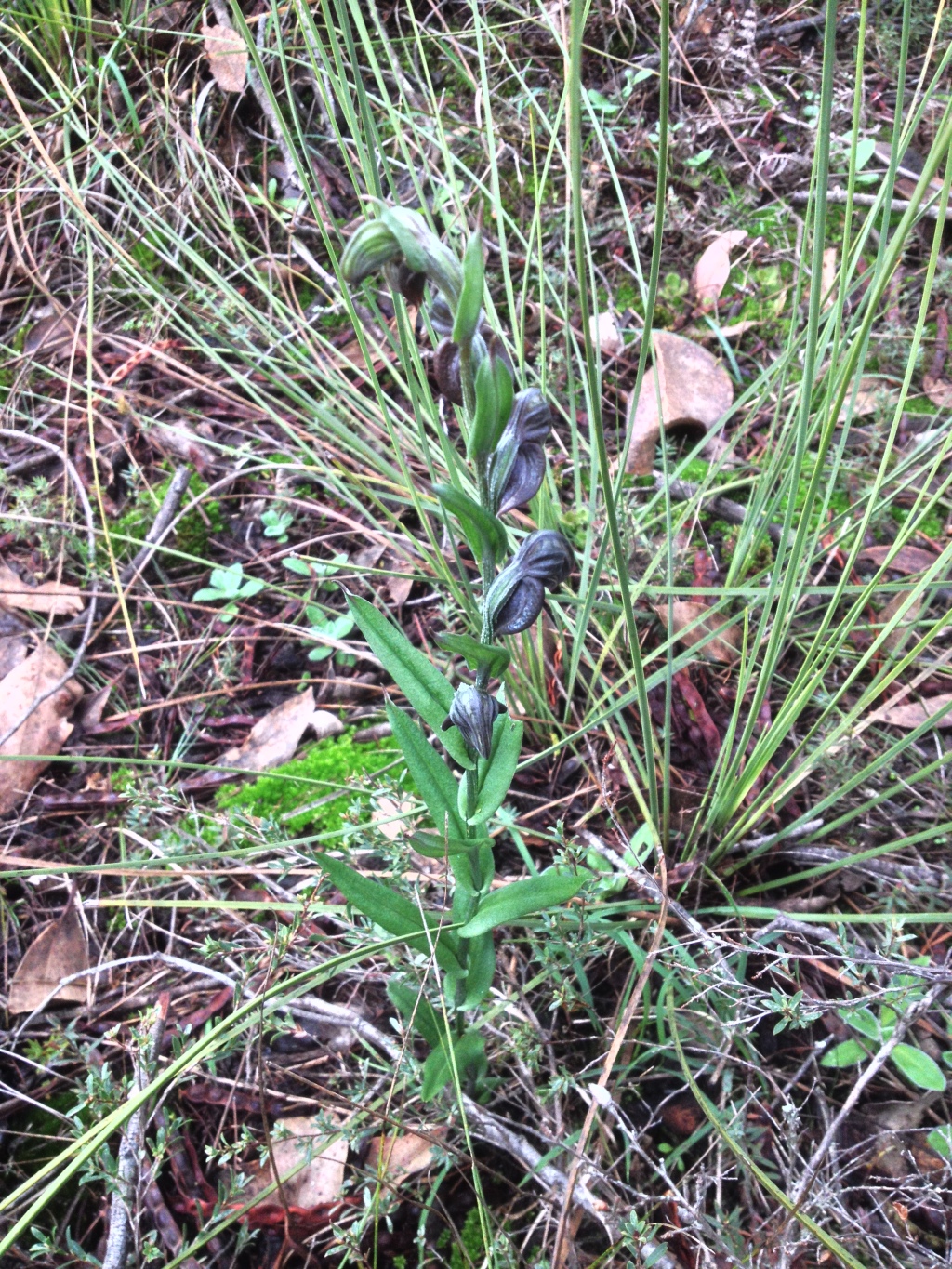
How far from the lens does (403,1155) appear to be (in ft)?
5.05

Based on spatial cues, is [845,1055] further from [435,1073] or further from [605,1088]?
[435,1073]

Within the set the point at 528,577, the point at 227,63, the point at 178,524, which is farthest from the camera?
the point at 227,63

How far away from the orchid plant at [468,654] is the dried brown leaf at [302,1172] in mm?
276

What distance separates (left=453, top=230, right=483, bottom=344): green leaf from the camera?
0.87 meters

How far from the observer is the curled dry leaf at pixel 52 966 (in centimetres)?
176

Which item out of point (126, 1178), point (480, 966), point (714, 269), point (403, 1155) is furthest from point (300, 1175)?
point (714, 269)

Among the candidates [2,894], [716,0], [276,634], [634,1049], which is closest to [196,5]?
[716,0]

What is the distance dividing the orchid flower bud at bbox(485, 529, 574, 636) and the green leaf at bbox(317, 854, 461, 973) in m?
0.44

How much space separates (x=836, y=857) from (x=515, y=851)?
2.06 feet

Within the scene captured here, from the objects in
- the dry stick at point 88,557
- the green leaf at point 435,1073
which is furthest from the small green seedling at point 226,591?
the green leaf at point 435,1073

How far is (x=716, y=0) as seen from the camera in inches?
119

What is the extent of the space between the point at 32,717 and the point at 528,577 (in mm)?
1570

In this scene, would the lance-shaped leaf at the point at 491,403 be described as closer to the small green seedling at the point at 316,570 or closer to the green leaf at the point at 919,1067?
the green leaf at the point at 919,1067

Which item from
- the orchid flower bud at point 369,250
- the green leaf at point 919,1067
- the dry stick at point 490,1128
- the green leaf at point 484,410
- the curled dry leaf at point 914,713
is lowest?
the green leaf at point 919,1067
